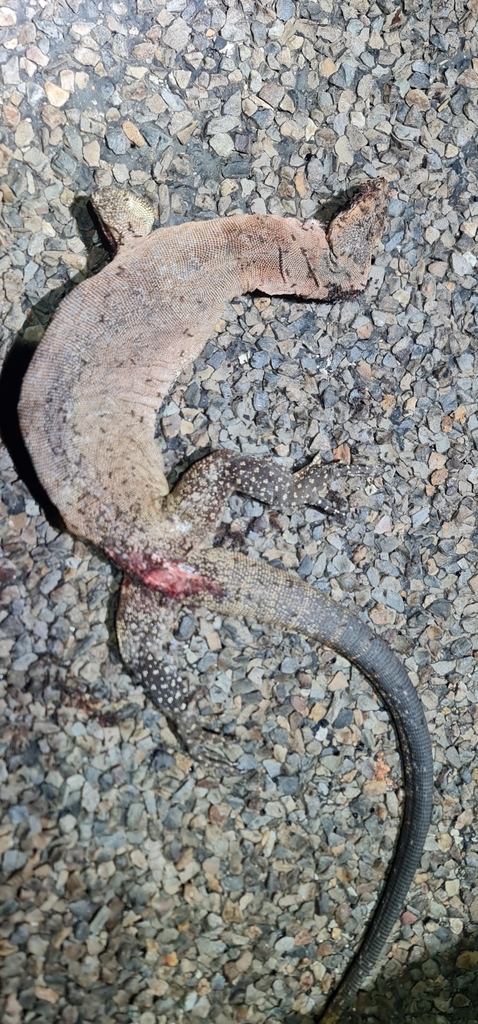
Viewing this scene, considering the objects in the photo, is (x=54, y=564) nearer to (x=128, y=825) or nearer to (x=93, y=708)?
(x=93, y=708)

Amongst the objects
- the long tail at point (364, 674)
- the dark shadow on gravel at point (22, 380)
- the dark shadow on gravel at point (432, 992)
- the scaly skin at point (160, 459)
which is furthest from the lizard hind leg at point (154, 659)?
the dark shadow on gravel at point (432, 992)

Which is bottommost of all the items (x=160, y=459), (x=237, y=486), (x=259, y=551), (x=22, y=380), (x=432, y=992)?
(x=432, y=992)

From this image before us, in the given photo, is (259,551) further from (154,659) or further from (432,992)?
(432,992)

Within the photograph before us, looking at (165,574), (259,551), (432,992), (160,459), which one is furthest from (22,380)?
(432,992)

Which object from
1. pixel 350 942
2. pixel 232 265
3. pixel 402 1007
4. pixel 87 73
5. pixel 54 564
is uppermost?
pixel 87 73

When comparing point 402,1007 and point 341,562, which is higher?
point 341,562

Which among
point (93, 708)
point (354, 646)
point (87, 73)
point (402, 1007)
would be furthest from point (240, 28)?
point (402, 1007)

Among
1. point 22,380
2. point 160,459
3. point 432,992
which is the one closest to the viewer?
point 22,380
